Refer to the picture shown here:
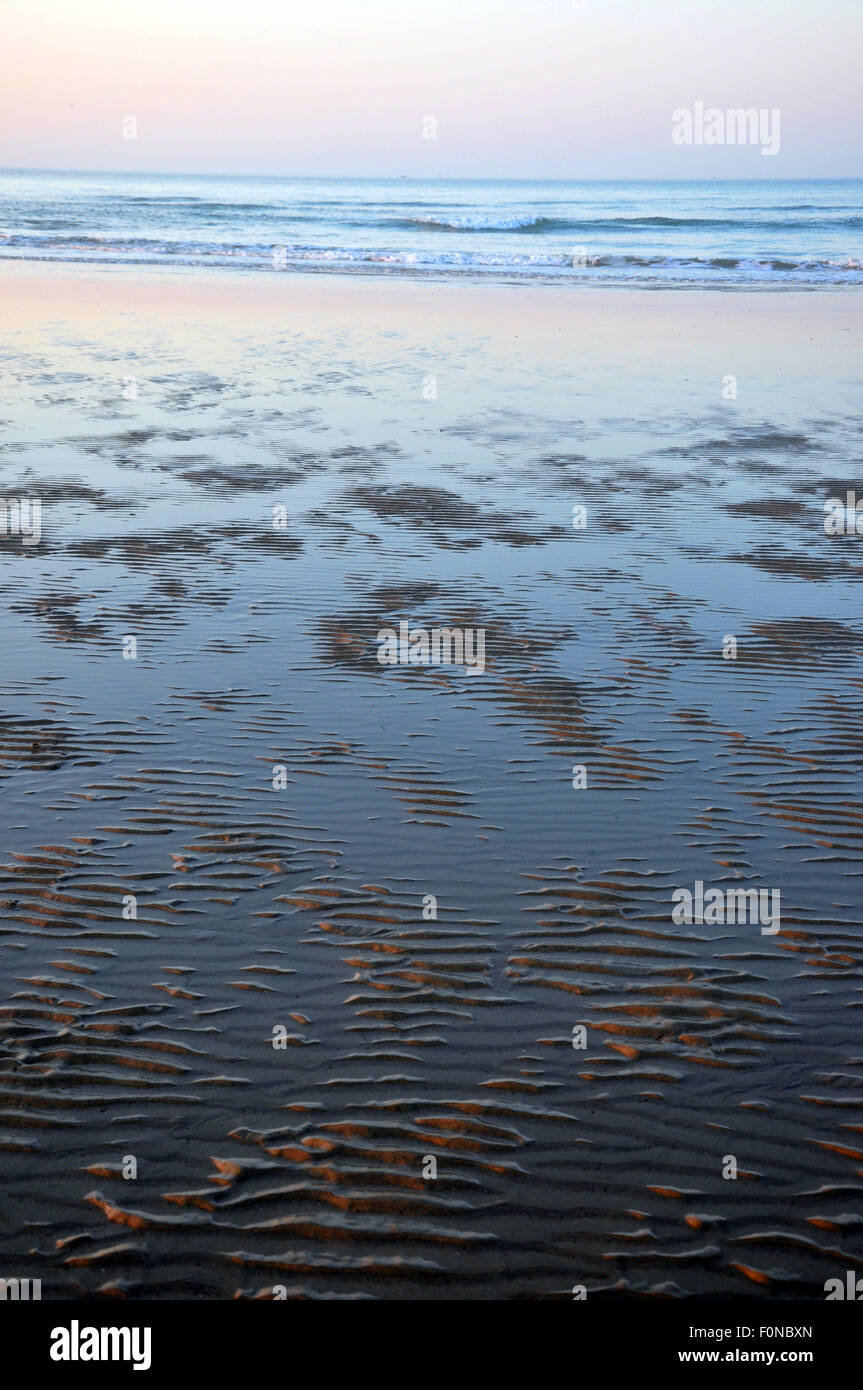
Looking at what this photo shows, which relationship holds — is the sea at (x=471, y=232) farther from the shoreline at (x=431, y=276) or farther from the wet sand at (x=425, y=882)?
the wet sand at (x=425, y=882)

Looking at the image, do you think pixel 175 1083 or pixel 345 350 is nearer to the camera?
pixel 175 1083

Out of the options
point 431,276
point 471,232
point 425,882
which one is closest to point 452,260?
point 431,276

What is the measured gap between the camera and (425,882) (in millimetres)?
5543

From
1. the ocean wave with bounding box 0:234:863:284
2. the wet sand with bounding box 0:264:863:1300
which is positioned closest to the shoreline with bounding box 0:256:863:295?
the ocean wave with bounding box 0:234:863:284

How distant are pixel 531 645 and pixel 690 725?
163cm

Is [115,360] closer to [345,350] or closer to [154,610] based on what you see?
[345,350]

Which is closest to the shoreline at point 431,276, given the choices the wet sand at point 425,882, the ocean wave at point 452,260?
the ocean wave at point 452,260

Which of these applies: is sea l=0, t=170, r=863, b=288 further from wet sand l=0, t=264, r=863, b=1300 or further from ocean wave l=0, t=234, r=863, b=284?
wet sand l=0, t=264, r=863, b=1300

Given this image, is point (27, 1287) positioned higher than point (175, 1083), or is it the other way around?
point (175, 1083)

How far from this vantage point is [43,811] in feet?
20.0

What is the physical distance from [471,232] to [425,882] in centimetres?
4745
